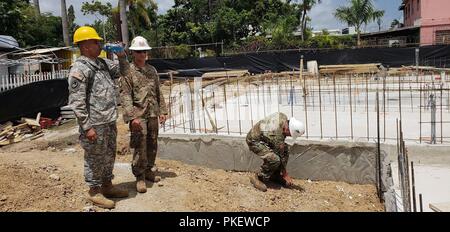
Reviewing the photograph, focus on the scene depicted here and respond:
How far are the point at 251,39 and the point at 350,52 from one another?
454 inches

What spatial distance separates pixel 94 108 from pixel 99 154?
42 centimetres

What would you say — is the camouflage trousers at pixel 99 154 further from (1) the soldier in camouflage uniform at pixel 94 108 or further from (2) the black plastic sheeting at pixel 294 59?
(2) the black plastic sheeting at pixel 294 59

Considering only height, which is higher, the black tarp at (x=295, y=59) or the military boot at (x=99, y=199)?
the black tarp at (x=295, y=59)

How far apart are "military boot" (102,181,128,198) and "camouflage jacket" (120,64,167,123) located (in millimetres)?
704

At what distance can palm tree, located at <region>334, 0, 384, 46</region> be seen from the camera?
31.3 meters

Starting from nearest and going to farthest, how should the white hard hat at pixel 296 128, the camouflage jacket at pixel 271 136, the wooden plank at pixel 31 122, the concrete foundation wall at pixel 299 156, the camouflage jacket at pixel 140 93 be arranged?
the camouflage jacket at pixel 140 93, the white hard hat at pixel 296 128, the camouflage jacket at pixel 271 136, the concrete foundation wall at pixel 299 156, the wooden plank at pixel 31 122

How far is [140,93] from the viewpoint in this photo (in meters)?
4.71

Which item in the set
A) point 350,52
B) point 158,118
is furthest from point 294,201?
point 350,52

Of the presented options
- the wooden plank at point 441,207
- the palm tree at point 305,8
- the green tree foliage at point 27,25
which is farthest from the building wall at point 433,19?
the wooden plank at point 441,207

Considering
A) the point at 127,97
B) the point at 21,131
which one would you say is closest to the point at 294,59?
the point at 21,131

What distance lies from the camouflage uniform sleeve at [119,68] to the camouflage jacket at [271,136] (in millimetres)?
1617

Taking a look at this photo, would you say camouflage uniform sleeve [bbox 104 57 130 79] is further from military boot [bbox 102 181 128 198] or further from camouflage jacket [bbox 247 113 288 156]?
camouflage jacket [bbox 247 113 288 156]

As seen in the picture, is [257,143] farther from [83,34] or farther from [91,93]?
[83,34]

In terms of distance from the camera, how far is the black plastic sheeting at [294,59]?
19625 mm
